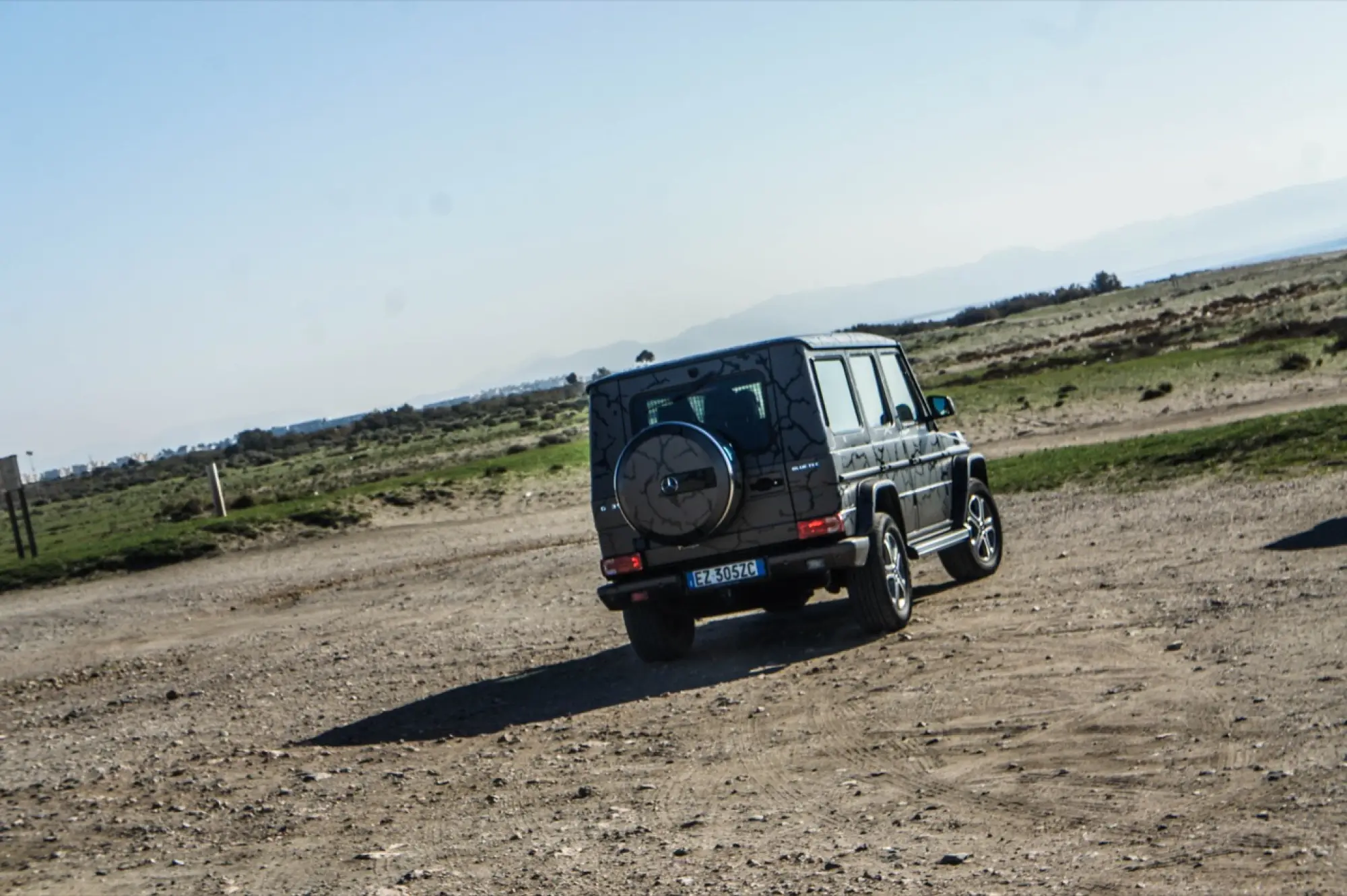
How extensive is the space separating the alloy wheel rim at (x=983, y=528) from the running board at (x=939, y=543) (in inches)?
11.4

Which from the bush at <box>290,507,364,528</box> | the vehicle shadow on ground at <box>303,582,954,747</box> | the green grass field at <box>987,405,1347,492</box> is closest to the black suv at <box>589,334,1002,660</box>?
the vehicle shadow on ground at <box>303,582,954,747</box>

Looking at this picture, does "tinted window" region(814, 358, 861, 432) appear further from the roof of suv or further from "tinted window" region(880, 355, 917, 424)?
"tinted window" region(880, 355, 917, 424)

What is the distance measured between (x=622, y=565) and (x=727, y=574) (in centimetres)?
84

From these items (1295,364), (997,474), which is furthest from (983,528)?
(1295,364)

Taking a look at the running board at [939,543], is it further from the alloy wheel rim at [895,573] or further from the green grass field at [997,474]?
the green grass field at [997,474]

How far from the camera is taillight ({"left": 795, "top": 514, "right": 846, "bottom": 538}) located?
10984mm

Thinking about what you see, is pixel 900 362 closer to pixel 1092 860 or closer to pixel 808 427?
pixel 808 427

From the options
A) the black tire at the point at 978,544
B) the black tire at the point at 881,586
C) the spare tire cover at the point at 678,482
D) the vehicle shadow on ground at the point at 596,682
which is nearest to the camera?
the vehicle shadow on ground at the point at 596,682

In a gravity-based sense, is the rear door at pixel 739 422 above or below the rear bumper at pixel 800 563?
above

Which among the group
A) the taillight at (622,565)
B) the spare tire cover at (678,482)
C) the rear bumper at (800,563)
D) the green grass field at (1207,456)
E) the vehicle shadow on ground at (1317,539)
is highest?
the spare tire cover at (678,482)

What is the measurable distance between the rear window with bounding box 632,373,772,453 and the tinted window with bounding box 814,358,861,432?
452 millimetres

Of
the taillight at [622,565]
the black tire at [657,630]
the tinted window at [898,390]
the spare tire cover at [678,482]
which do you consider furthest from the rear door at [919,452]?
the taillight at [622,565]

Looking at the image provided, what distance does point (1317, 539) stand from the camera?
12883mm

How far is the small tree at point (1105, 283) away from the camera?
442ft
